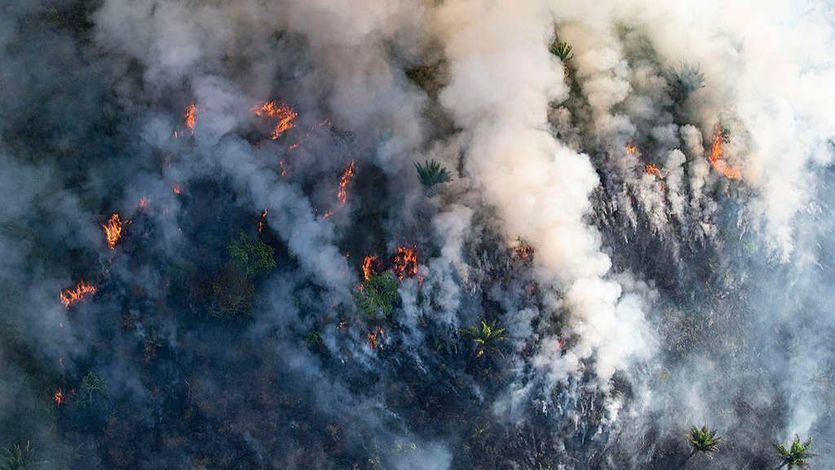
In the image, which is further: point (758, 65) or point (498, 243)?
point (758, 65)

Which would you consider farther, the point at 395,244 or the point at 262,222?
the point at 262,222

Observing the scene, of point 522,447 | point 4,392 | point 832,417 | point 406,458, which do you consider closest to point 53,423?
point 4,392

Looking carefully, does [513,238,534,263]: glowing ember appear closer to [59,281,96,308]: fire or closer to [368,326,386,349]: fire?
[368,326,386,349]: fire

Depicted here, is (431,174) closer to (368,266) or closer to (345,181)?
(345,181)

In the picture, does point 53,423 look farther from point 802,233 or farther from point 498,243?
point 802,233

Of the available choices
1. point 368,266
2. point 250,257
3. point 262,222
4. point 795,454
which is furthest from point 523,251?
point 795,454

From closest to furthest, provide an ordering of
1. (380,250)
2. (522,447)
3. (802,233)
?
(522,447) → (380,250) → (802,233)

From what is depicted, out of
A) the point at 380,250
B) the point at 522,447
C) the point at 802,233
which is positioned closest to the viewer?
the point at 522,447
